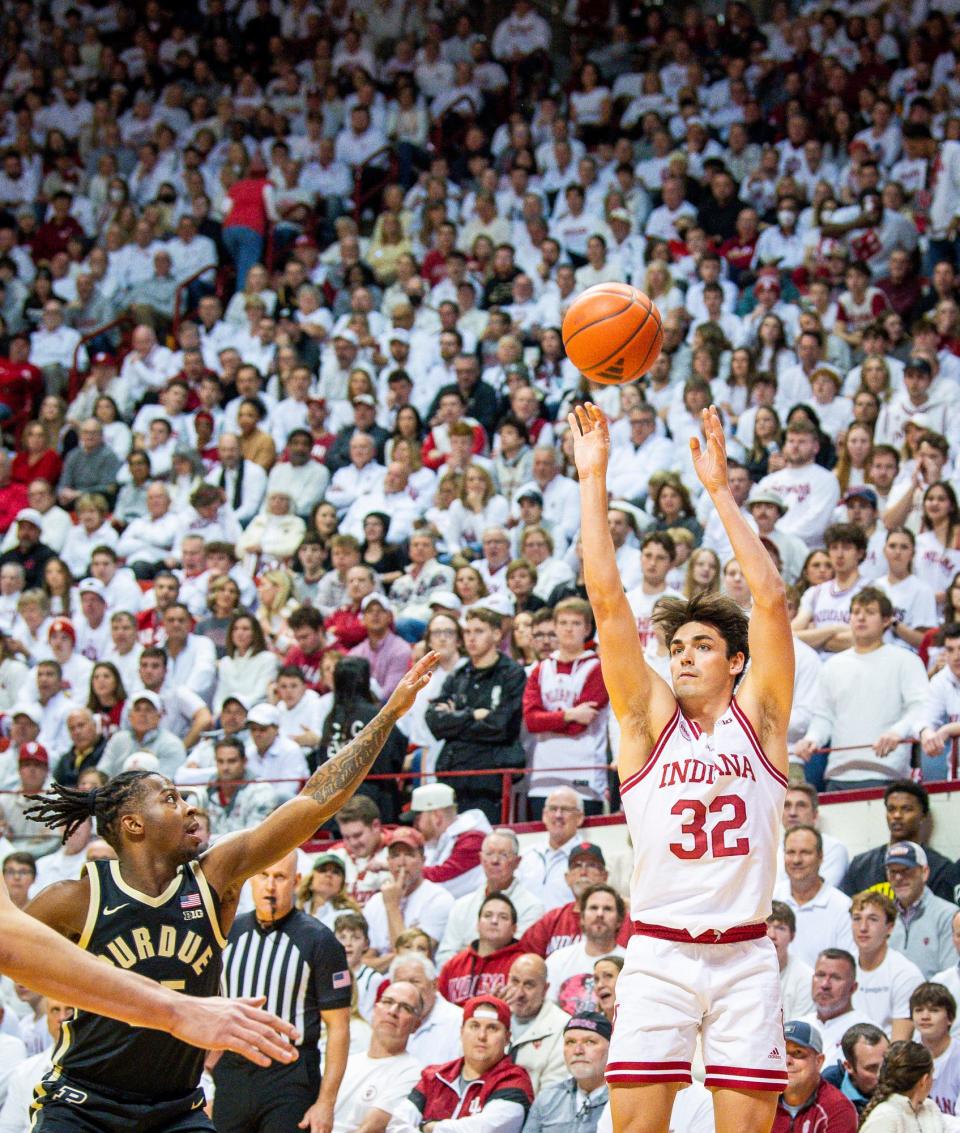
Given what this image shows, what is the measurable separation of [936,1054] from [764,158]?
1139 centimetres

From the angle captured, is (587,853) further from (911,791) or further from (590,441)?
(590,441)

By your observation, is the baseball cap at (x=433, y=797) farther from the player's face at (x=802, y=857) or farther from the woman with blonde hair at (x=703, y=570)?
the player's face at (x=802, y=857)

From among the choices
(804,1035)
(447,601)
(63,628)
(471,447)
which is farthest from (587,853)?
(63,628)

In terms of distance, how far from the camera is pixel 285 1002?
25.8 ft

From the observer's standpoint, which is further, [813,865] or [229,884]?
[813,865]

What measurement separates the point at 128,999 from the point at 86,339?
663 inches

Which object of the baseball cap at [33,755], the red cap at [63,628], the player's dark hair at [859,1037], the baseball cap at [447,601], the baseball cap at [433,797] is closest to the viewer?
the player's dark hair at [859,1037]

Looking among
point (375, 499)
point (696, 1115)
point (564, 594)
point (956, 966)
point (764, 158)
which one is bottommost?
point (696, 1115)

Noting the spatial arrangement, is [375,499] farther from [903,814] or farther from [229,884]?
[229,884]

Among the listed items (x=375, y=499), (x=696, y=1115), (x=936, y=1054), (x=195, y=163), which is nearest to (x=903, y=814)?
(x=936, y=1054)

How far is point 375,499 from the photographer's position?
51.3 feet

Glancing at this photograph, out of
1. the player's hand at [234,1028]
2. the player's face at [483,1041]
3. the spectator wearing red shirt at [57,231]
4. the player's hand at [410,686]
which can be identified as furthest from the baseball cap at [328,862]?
the spectator wearing red shirt at [57,231]

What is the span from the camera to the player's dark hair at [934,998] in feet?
26.8

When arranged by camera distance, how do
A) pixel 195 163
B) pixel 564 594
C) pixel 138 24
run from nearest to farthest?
pixel 564 594 → pixel 195 163 → pixel 138 24
